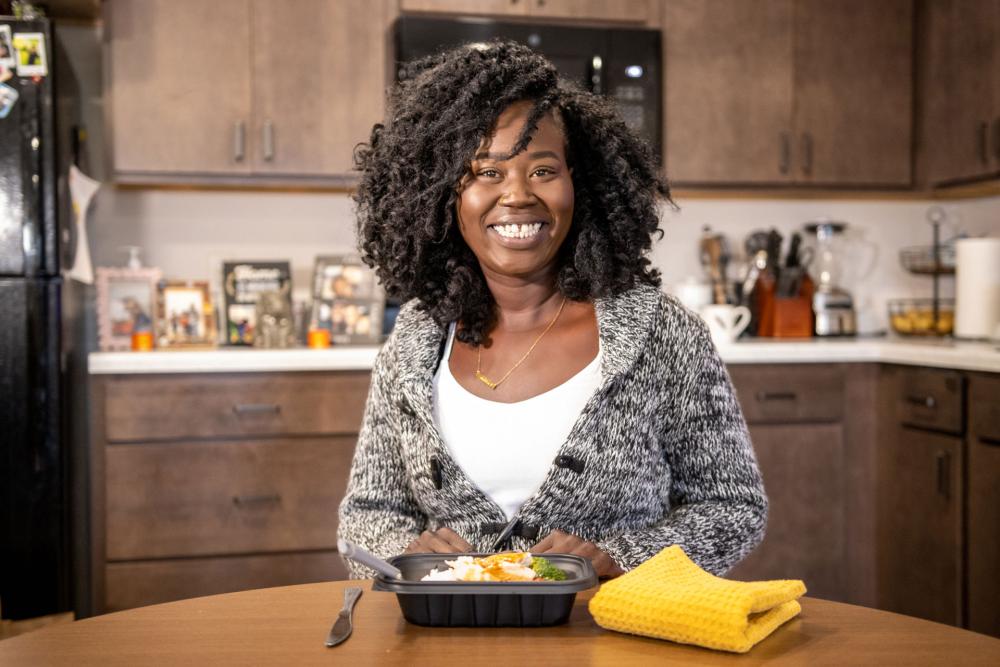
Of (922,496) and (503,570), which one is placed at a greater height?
(503,570)

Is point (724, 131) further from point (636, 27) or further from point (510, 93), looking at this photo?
point (510, 93)

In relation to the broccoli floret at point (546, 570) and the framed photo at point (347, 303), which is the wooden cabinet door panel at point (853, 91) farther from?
the broccoli floret at point (546, 570)

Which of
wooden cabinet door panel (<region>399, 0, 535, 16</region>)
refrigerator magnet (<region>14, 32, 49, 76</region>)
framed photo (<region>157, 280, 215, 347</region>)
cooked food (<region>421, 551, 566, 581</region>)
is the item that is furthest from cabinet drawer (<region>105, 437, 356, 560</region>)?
cooked food (<region>421, 551, 566, 581</region>)

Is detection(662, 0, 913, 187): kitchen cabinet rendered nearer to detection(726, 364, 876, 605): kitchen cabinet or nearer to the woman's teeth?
detection(726, 364, 876, 605): kitchen cabinet

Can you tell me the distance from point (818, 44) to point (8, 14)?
7.92 feet

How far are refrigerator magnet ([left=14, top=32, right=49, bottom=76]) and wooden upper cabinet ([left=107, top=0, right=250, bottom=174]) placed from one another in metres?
0.39

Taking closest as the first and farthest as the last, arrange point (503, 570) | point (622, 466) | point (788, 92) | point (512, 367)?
point (503, 570), point (622, 466), point (512, 367), point (788, 92)

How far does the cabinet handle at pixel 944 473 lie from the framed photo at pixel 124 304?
2.26 meters

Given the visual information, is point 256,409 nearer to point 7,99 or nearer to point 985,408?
point 7,99

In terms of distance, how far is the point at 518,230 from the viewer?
4.53 feet

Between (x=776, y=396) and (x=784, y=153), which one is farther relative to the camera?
(x=784, y=153)

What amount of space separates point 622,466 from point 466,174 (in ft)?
1.42

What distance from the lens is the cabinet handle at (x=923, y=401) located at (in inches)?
111

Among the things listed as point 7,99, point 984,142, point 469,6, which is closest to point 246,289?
point 7,99
